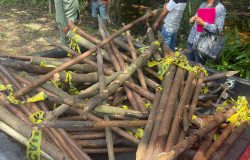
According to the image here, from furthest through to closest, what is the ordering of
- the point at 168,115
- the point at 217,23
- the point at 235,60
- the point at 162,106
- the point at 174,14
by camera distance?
1. the point at 174,14
2. the point at 235,60
3. the point at 217,23
4. the point at 162,106
5. the point at 168,115

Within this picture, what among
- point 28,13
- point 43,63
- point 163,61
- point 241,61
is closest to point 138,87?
point 163,61

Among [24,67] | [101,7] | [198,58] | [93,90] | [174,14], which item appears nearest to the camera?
[93,90]

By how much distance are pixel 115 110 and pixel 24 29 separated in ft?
20.2

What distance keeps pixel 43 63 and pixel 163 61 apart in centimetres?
116

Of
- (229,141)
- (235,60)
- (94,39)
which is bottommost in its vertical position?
(235,60)

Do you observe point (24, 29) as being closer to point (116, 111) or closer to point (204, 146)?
point (116, 111)

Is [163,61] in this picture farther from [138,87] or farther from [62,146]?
[62,146]

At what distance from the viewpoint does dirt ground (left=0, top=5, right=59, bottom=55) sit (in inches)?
279

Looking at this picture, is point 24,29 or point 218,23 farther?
point 24,29

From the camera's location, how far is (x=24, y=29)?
811cm

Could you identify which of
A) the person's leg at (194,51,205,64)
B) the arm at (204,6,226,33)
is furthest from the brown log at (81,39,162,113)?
the person's leg at (194,51,205,64)

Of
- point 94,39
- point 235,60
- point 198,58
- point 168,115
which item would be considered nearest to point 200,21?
point 198,58

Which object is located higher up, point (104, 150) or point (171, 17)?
point (171, 17)

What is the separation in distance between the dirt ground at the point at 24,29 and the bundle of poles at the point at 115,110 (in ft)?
12.8
